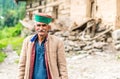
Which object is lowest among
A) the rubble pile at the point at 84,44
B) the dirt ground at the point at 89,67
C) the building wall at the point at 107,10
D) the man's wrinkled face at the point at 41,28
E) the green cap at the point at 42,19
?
the dirt ground at the point at 89,67

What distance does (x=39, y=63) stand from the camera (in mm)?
3428

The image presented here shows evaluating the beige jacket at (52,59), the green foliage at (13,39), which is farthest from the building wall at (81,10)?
the beige jacket at (52,59)

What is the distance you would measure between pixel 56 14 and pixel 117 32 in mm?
6610

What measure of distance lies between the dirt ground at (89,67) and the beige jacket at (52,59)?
4390 mm

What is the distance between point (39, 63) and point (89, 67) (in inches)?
234

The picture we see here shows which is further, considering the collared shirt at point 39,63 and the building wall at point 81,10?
the building wall at point 81,10

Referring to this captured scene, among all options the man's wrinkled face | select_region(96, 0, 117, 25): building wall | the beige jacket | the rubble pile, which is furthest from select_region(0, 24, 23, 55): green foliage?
the man's wrinkled face

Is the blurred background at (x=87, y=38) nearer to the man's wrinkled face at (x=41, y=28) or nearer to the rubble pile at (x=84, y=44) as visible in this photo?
the rubble pile at (x=84, y=44)

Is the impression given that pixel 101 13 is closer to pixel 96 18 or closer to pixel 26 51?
pixel 96 18

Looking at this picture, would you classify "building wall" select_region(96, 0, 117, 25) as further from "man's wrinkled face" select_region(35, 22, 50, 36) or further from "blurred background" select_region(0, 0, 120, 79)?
"man's wrinkled face" select_region(35, 22, 50, 36)

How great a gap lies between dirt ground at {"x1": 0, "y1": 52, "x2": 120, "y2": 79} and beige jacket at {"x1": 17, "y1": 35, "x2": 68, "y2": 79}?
4.39 metres

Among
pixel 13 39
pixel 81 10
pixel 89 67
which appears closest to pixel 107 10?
pixel 81 10

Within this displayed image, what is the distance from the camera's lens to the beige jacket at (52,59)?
Answer: 344cm

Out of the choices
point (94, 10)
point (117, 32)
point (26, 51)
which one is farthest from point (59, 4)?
point (26, 51)
